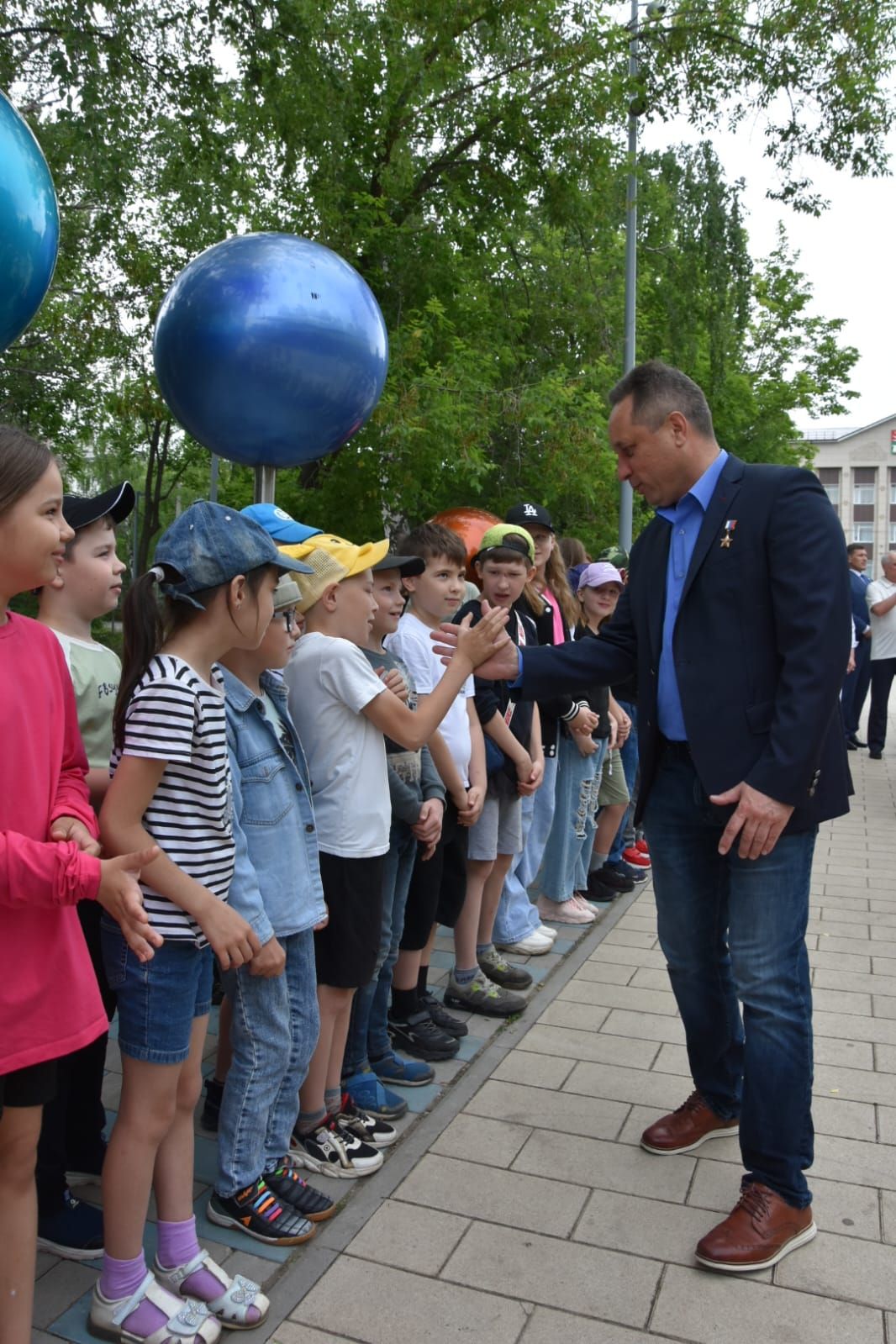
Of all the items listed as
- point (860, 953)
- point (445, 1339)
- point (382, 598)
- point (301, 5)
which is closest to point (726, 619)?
point (382, 598)

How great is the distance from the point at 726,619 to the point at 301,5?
6.38 m

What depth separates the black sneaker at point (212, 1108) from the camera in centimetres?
351

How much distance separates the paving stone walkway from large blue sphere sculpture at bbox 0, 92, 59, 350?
7.83 feet

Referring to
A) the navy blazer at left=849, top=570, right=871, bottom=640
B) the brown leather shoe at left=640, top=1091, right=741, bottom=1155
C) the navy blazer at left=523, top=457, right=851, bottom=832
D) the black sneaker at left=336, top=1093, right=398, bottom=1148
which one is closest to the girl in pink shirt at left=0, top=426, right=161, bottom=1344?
the black sneaker at left=336, top=1093, right=398, bottom=1148

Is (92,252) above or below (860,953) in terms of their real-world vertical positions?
above

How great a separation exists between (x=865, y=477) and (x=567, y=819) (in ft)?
279

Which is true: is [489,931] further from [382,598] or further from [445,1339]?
[445,1339]

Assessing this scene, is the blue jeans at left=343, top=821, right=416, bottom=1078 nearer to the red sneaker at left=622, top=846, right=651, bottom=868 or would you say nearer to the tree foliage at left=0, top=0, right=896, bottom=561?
the red sneaker at left=622, top=846, right=651, bottom=868

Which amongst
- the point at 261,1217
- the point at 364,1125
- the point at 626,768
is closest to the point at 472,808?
the point at 364,1125

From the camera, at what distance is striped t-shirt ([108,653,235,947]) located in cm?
241

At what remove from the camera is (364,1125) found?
3387mm

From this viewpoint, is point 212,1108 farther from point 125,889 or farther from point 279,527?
point 279,527

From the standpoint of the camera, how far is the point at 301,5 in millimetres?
7328

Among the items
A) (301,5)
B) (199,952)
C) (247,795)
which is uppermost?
(301,5)
